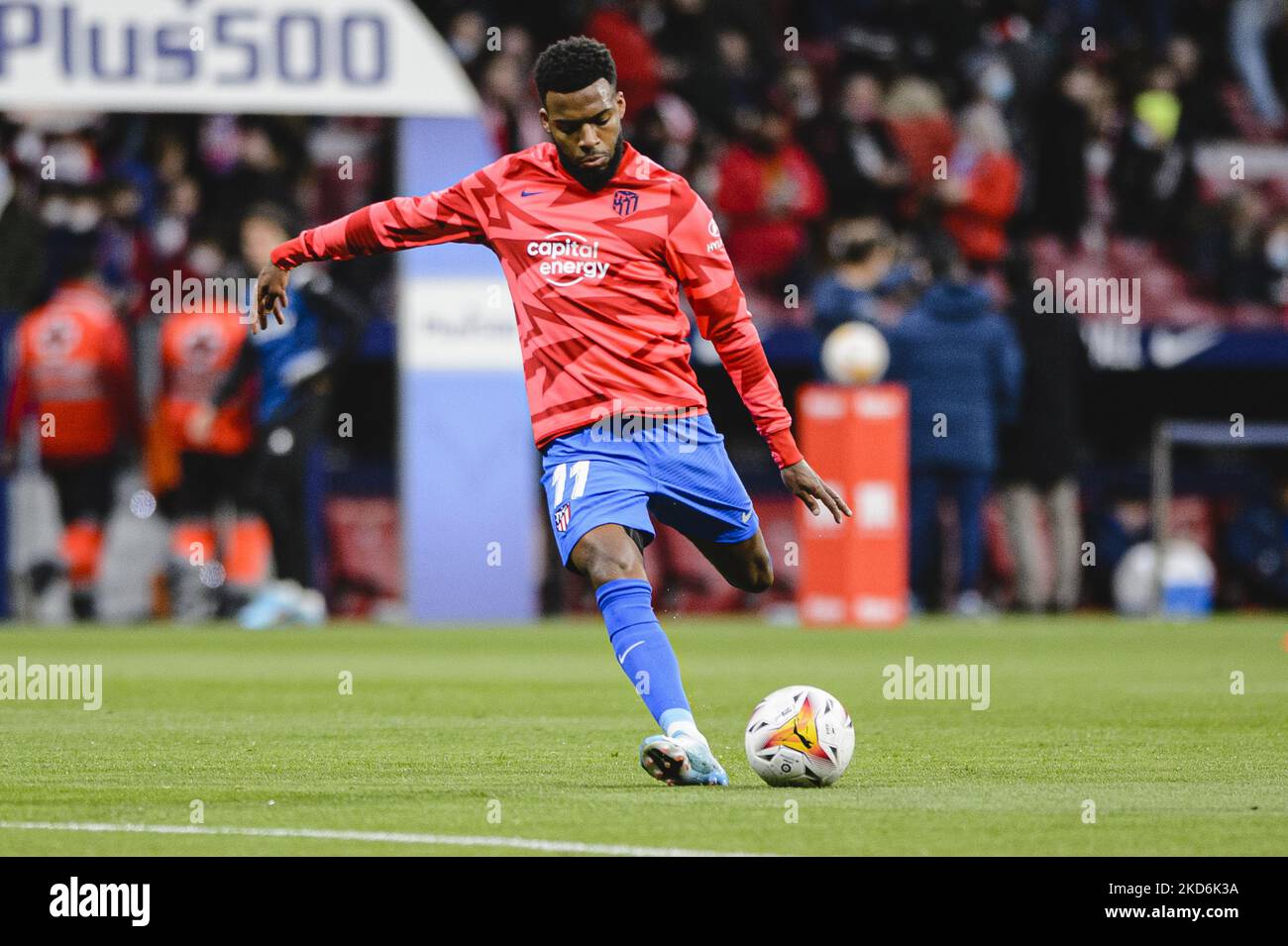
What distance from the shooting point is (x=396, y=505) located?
59.9ft

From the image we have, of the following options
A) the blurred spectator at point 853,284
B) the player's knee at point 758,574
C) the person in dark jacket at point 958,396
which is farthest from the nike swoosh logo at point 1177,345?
the player's knee at point 758,574

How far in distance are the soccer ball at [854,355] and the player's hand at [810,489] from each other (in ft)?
30.1

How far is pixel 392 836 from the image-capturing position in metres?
6.32

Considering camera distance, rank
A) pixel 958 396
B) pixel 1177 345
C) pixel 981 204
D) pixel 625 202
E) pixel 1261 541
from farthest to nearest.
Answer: pixel 981 204 → pixel 1261 541 → pixel 1177 345 → pixel 958 396 → pixel 625 202

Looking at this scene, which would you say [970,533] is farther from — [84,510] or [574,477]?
[574,477]

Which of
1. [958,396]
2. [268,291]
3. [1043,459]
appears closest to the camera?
[268,291]

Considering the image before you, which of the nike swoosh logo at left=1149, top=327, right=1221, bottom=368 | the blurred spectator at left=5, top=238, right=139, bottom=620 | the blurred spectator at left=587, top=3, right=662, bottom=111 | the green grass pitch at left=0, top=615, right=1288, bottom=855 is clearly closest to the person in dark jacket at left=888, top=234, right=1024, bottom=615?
the nike swoosh logo at left=1149, top=327, right=1221, bottom=368

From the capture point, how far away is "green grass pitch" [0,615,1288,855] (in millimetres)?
6414

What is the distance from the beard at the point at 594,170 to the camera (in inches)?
313

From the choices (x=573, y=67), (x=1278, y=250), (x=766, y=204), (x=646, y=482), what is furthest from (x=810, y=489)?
(x=1278, y=250)

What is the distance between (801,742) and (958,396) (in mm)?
10532

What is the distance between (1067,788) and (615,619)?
144 cm
